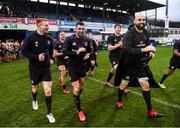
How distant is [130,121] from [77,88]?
135cm

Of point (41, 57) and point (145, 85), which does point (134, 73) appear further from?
point (41, 57)

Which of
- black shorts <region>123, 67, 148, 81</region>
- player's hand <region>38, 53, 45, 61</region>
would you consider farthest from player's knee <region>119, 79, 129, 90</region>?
player's hand <region>38, 53, 45, 61</region>

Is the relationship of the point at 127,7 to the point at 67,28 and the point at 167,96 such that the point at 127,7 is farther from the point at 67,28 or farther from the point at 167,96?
the point at 167,96

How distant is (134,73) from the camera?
692 centimetres

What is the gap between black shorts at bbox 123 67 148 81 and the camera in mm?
6773

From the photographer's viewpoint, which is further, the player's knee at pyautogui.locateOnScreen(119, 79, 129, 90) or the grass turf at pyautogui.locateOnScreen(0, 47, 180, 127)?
the player's knee at pyautogui.locateOnScreen(119, 79, 129, 90)

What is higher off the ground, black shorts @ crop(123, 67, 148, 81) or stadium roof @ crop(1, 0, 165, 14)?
stadium roof @ crop(1, 0, 165, 14)

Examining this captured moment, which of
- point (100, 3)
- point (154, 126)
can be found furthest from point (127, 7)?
point (154, 126)

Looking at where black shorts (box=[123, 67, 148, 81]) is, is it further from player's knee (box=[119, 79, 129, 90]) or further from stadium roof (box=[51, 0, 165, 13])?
stadium roof (box=[51, 0, 165, 13])

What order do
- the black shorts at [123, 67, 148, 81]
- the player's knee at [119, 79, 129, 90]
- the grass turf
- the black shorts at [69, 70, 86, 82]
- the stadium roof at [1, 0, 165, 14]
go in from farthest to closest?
the stadium roof at [1, 0, 165, 14] < the player's knee at [119, 79, 129, 90] < the black shorts at [69, 70, 86, 82] < the black shorts at [123, 67, 148, 81] < the grass turf

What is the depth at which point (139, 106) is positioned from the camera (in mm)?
7816

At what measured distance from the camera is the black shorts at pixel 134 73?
6.77 meters

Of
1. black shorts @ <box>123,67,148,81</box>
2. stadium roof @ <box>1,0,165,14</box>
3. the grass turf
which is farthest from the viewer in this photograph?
stadium roof @ <box>1,0,165,14</box>

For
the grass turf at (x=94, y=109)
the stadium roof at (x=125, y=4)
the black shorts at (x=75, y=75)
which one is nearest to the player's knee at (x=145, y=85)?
the grass turf at (x=94, y=109)
